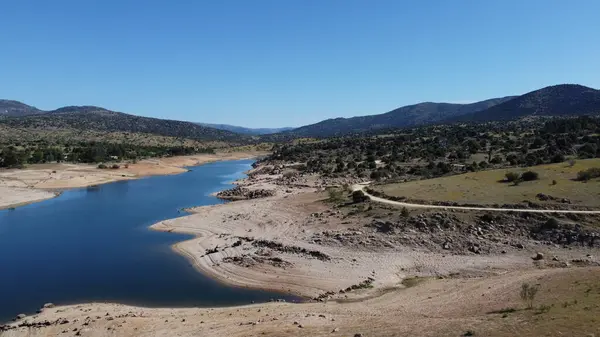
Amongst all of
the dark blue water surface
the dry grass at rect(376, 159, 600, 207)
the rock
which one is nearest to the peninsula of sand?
the rock

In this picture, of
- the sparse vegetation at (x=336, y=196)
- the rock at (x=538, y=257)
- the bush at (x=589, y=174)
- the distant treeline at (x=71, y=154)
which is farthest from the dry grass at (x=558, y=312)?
the distant treeline at (x=71, y=154)

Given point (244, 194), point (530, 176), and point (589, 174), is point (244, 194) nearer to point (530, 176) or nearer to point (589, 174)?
point (530, 176)

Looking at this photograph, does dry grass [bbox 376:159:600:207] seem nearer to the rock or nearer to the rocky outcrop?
the rock

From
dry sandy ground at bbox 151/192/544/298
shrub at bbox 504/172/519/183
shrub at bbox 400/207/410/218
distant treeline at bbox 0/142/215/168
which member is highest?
distant treeline at bbox 0/142/215/168

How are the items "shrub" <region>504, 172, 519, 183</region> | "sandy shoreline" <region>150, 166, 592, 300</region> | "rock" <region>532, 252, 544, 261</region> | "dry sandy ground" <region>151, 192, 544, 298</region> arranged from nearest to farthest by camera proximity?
1. "sandy shoreline" <region>150, 166, 592, 300</region>
2. "dry sandy ground" <region>151, 192, 544, 298</region>
3. "rock" <region>532, 252, 544, 261</region>
4. "shrub" <region>504, 172, 519, 183</region>

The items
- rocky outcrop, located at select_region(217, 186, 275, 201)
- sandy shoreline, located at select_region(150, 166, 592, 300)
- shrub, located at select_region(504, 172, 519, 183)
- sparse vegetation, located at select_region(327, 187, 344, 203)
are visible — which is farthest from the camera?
rocky outcrop, located at select_region(217, 186, 275, 201)

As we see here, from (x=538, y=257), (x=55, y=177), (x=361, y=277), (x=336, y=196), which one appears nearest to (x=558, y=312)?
(x=361, y=277)

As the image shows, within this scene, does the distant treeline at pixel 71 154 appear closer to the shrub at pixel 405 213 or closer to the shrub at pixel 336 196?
the shrub at pixel 336 196

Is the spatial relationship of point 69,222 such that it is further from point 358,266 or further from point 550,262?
point 550,262
